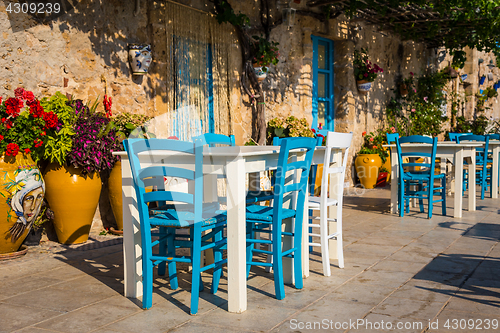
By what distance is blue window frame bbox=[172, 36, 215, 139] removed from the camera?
5.32 m

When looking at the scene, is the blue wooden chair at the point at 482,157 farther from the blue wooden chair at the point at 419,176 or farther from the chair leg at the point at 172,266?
the chair leg at the point at 172,266

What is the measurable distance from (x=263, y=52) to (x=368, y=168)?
9.53ft

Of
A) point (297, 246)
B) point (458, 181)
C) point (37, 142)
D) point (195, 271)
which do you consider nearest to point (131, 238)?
point (195, 271)

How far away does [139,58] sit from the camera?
15.8 ft

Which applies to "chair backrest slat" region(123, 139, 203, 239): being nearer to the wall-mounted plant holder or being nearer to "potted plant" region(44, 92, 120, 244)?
"potted plant" region(44, 92, 120, 244)

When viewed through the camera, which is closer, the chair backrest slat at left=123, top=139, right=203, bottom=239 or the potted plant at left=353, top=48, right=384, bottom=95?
the chair backrest slat at left=123, top=139, right=203, bottom=239

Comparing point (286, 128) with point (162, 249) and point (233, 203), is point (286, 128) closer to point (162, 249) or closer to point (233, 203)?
point (162, 249)

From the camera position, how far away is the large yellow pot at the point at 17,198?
3533 mm

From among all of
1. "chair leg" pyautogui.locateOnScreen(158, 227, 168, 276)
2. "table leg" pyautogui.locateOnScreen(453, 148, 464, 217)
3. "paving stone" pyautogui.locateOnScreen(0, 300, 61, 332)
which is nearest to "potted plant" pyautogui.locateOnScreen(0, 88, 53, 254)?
"paving stone" pyautogui.locateOnScreen(0, 300, 61, 332)

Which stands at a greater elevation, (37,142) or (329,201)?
(37,142)

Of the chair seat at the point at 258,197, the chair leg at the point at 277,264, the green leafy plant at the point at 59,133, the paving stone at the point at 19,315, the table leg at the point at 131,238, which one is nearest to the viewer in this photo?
the paving stone at the point at 19,315

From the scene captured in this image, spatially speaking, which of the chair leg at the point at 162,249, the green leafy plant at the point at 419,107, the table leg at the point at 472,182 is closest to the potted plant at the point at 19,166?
the chair leg at the point at 162,249

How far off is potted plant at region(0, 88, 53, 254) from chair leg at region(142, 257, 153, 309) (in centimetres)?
160

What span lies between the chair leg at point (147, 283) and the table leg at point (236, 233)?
0.43 metres
